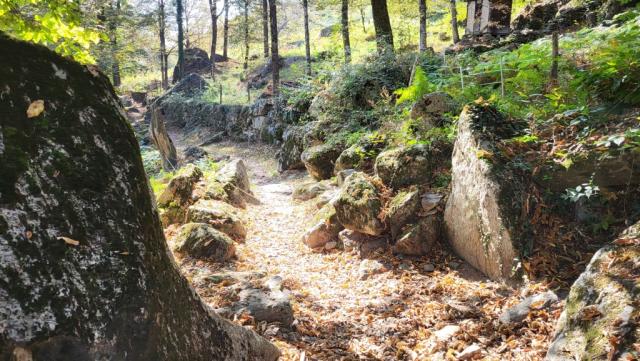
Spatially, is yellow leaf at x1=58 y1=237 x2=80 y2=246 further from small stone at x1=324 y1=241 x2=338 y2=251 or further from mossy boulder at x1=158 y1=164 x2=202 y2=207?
mossy boulder at x1=158 y1=164 x2=202 y2=207

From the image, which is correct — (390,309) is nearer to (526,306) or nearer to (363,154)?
(526,306)

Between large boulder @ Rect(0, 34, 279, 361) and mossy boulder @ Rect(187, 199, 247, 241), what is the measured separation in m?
4.89

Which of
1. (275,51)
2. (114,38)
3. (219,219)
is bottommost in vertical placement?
(219,219)

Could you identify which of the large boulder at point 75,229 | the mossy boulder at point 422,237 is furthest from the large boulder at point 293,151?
the large boulder at point 75,229

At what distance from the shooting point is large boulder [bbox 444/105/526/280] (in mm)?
4141

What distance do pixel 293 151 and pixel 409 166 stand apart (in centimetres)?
653

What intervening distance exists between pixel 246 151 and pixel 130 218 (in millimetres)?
15218

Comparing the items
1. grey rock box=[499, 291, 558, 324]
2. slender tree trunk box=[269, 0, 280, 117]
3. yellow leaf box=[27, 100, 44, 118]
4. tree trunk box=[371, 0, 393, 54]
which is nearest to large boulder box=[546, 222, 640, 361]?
grey rock box=[499, 291, 558, 324]

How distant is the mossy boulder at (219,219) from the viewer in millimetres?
6969

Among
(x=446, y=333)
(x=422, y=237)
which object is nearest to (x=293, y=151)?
(x=422, y=237)

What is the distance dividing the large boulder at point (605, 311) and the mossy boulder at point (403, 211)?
2.58m

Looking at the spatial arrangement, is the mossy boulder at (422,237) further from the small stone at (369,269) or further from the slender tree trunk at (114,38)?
the slender tree trunk at (114,38)

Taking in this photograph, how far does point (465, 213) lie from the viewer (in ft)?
15.4

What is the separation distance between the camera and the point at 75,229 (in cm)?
169
